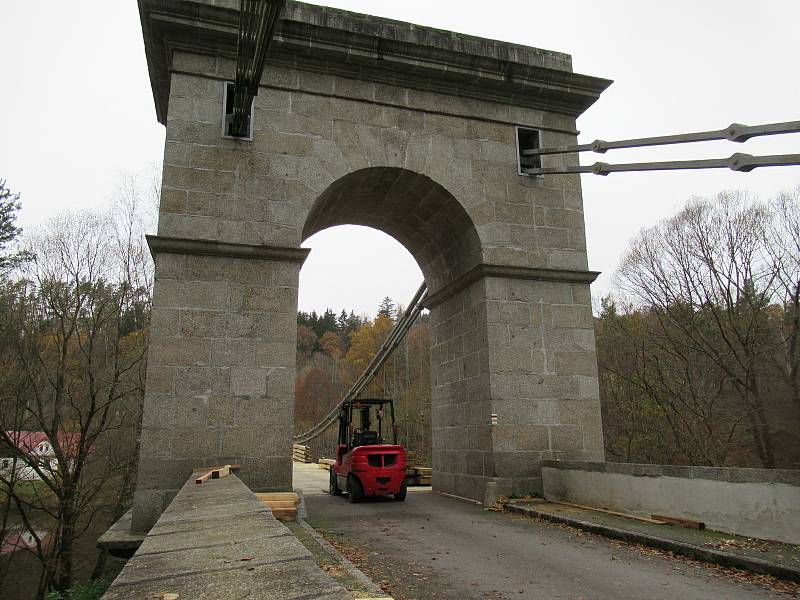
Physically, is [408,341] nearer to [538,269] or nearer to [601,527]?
[538,269]

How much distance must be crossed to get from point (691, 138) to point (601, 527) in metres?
4.79

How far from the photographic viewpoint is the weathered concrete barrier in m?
1.55

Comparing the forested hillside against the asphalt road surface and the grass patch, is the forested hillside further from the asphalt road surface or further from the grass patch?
the asphalt road surface

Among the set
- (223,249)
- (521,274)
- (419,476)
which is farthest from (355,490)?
(223,249)

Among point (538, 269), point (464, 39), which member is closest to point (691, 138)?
point (538, 269)

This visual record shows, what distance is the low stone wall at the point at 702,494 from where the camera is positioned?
5092 millimetres

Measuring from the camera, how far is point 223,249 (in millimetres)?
7859

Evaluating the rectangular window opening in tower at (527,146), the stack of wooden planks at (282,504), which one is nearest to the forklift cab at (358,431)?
the stack of wooden planks at (282,504)

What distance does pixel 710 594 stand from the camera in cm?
411

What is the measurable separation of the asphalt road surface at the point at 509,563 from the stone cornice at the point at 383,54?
6607mm

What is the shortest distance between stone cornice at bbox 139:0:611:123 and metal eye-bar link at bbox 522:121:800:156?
1099mm

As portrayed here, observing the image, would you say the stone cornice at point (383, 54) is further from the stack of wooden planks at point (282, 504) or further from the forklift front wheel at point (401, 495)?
the forklift front wheel at point (401, 495)

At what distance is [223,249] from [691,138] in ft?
20.2

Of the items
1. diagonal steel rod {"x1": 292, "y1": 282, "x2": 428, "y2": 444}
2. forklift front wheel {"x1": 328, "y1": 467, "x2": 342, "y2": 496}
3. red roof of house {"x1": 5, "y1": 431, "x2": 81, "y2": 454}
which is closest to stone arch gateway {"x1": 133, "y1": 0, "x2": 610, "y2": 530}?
forklift front wheel {"x1": 328, "y1": 467, "x2": 342, "y2": 496}
